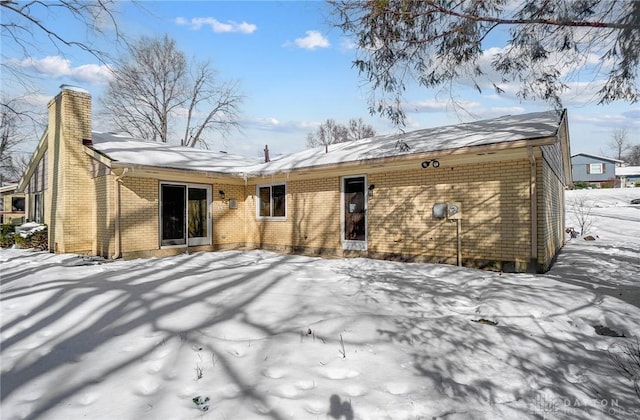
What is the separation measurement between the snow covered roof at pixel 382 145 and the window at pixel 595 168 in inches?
1979

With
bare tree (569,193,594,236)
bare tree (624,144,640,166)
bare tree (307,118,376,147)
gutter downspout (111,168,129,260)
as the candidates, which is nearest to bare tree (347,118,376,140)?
bare tree (307,118,376,147)

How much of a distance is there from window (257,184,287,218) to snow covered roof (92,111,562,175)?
28.3 inches

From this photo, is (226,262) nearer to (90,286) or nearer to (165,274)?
(165,274)

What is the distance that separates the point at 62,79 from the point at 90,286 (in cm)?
798

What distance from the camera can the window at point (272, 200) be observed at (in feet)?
39.2

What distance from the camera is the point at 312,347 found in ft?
12.0

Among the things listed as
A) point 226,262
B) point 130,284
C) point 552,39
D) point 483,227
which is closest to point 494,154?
point 483,227

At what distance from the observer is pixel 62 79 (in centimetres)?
1073

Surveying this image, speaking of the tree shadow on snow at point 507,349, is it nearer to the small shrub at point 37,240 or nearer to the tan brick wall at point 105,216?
the tan brick wall at point 105,216

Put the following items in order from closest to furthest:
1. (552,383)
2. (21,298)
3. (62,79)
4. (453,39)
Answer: (552,383)
(21,298)
(453,39)
(62,79)

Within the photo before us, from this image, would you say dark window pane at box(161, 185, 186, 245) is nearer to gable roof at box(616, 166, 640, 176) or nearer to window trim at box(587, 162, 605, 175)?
window trim at box(587, 162, 605, 175)

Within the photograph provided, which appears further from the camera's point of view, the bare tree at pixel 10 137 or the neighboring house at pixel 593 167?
the neighboring house at pixel 593 167

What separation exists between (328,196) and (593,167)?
5424cm

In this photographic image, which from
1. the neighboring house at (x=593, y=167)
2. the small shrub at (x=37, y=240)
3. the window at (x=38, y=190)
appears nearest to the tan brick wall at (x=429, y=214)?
the small shrub at (x=37, y=240)
